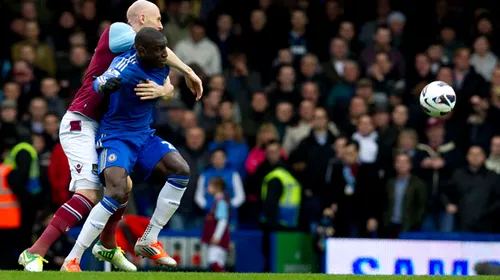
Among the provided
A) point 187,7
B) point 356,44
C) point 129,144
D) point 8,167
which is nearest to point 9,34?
point 187,7

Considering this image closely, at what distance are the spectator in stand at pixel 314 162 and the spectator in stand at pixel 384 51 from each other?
256 centimetres

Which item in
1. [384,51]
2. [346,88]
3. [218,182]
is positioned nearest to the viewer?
[218,182]

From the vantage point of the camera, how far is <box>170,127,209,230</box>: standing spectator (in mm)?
18344

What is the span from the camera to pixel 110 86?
1097cm

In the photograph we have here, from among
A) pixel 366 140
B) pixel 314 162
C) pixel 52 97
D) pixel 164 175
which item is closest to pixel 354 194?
pixel 314 162

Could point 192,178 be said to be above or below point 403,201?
above

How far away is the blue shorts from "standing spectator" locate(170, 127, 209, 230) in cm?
651

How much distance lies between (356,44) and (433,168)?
379cm

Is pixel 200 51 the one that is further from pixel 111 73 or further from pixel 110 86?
pixel 110 86

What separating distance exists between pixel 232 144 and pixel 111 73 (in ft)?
24.7

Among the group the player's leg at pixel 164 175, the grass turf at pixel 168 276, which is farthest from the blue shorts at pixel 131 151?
the grass turf at pixel 168 276

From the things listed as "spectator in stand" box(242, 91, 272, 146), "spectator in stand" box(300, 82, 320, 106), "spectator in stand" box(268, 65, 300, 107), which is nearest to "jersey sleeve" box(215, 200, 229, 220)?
"spectator in stand" box(242, 91, 272, 146)

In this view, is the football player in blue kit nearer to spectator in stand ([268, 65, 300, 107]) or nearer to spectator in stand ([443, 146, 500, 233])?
spectator in stand ([443, 146, 500, 233])

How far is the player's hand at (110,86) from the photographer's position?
36.0ft
